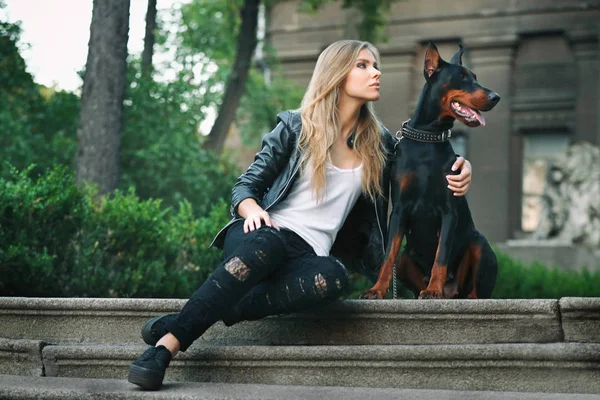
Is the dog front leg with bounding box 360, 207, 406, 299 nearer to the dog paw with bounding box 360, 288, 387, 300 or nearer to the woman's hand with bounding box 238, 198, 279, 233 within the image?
the dog paw with bounding box 360, 288, 387, 300

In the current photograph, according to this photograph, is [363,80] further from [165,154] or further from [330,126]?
[165,154]

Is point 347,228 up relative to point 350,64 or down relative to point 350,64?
down

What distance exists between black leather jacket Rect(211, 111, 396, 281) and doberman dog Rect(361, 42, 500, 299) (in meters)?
0.21

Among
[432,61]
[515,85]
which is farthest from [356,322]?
[515,85]

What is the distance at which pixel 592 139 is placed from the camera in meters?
24.1

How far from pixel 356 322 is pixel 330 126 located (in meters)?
1.14

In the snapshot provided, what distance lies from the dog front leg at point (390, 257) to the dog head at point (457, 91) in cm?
61

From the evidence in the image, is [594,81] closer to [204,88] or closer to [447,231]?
[204,88]

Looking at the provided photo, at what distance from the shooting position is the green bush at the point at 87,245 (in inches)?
266

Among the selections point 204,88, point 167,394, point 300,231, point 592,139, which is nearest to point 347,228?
point 300,231

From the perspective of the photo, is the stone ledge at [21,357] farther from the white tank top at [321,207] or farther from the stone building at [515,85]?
the stone building at [515,85]

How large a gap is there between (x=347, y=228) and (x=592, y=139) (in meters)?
20.2

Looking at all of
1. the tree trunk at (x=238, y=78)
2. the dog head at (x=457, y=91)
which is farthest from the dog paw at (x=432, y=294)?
the tree trunk at (x=238, y=78)

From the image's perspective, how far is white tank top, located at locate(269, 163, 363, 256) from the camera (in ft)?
16.3
